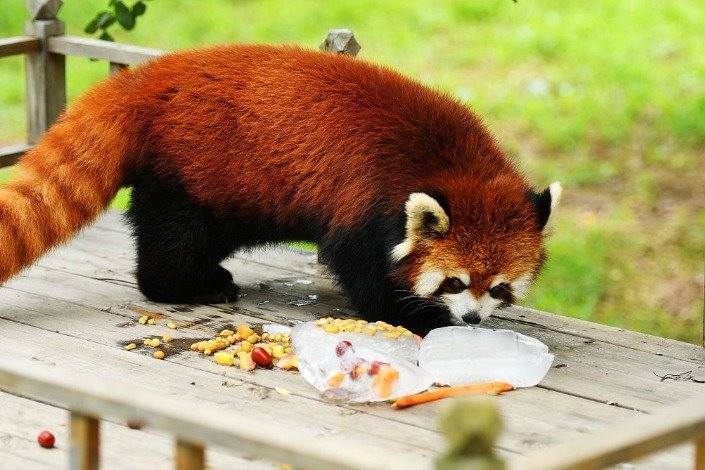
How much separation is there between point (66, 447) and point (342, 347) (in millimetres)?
892

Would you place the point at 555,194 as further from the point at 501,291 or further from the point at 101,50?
the point at 101,50

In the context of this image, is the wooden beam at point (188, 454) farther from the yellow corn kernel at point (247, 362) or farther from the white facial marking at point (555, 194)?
Result: the white facial marking at point (555, 194)

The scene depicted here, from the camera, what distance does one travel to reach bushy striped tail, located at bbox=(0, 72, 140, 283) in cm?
370

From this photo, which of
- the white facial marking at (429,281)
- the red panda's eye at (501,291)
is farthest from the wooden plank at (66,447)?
the red panda's eye at (501,291)

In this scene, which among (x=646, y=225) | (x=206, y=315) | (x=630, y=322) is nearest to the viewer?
(x=206, y=315)

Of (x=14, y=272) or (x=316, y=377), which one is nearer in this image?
(x=316, y=377)

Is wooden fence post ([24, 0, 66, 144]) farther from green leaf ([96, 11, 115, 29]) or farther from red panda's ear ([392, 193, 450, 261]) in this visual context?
red panda's ear ([392, 193, 450, 261])

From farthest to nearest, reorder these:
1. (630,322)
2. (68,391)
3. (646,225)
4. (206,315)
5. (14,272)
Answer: (646,225) < (630,322) < (206,315) < (14,272) < (68,391)

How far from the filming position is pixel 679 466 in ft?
9.70

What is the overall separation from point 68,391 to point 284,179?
5.92 ft

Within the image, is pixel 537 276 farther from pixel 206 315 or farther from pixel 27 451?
pixel 27 451

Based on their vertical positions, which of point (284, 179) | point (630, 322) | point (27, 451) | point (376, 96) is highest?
point (376, 96)

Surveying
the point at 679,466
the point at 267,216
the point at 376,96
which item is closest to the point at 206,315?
the point at 267,216

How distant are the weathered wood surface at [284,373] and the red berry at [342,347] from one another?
14 cm
